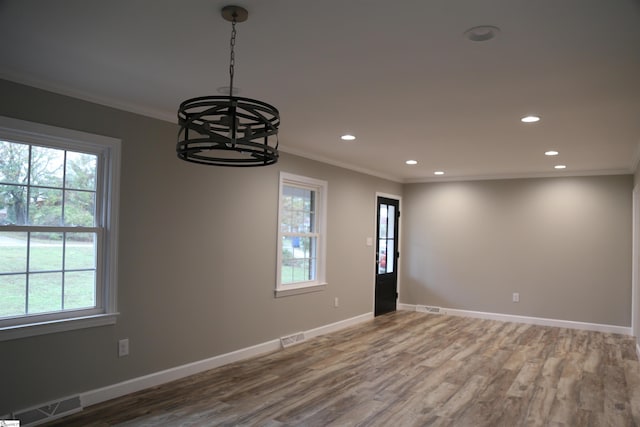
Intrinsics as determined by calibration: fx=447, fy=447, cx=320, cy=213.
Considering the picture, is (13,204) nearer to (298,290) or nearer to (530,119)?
(298,290)

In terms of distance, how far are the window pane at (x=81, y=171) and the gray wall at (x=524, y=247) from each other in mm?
5722

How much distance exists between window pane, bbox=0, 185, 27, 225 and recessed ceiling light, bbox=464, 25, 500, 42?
3.01 metres

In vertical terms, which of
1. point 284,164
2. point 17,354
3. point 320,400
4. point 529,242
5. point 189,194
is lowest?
point 320,400

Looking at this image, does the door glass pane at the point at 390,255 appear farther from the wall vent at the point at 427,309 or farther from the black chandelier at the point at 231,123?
the black chandelier at the point at 231,123

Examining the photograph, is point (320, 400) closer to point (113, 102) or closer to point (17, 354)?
point (17, 354)

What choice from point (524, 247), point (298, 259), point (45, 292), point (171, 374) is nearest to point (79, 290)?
point (45, 292)

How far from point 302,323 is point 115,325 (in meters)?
2.54

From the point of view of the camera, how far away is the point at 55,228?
10.6 feet

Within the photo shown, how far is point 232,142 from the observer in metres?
1.81

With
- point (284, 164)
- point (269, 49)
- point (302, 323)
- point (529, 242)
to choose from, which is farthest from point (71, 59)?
point (529, 242)

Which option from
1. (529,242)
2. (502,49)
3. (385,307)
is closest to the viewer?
(502,49)

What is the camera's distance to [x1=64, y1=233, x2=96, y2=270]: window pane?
3328 mm

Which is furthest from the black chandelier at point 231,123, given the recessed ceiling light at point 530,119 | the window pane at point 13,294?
the recessed ceiling light at point 530,119

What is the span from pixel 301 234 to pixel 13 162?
3.31m
